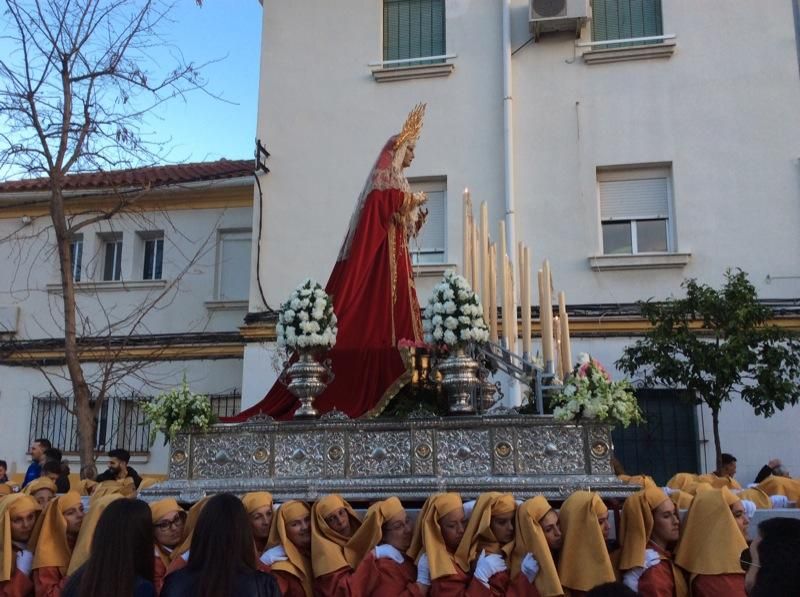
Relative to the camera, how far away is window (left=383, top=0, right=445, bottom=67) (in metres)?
11.5

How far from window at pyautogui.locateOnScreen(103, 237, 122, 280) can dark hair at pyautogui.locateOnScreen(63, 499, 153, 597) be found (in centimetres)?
1011

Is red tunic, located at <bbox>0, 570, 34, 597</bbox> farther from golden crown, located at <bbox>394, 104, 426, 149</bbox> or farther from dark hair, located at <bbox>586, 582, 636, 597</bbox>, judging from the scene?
golden crown, located at <bbox>394, 104, 426, 149</bbox>

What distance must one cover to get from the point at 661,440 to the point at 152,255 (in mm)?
7923

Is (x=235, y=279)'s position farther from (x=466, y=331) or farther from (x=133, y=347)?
(x=466, y=331)

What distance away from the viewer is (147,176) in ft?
40.2

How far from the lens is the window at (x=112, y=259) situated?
1256 centimetres

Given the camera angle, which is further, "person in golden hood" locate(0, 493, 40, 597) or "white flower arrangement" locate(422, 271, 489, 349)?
"white flower arrangement" locate(422, 271, 489, 349)

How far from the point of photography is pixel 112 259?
12742 millimetres

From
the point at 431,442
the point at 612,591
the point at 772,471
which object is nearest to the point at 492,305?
the point at 431,442

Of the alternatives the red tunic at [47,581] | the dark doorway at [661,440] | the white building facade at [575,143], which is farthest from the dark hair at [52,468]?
the dark doorway at [661,440]

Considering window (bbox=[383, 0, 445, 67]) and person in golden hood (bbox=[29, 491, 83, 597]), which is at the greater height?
window (bbox=[383, 0, 445, 67])

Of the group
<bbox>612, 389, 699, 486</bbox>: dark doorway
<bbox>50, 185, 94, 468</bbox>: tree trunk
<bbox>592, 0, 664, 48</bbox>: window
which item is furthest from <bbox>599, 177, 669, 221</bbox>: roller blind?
<bbox>50, 185, 94, 468</bbox>: tree trunk

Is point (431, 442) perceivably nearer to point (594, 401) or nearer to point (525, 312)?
point (594, 401)

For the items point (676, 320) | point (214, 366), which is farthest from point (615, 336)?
point (214, 366)
